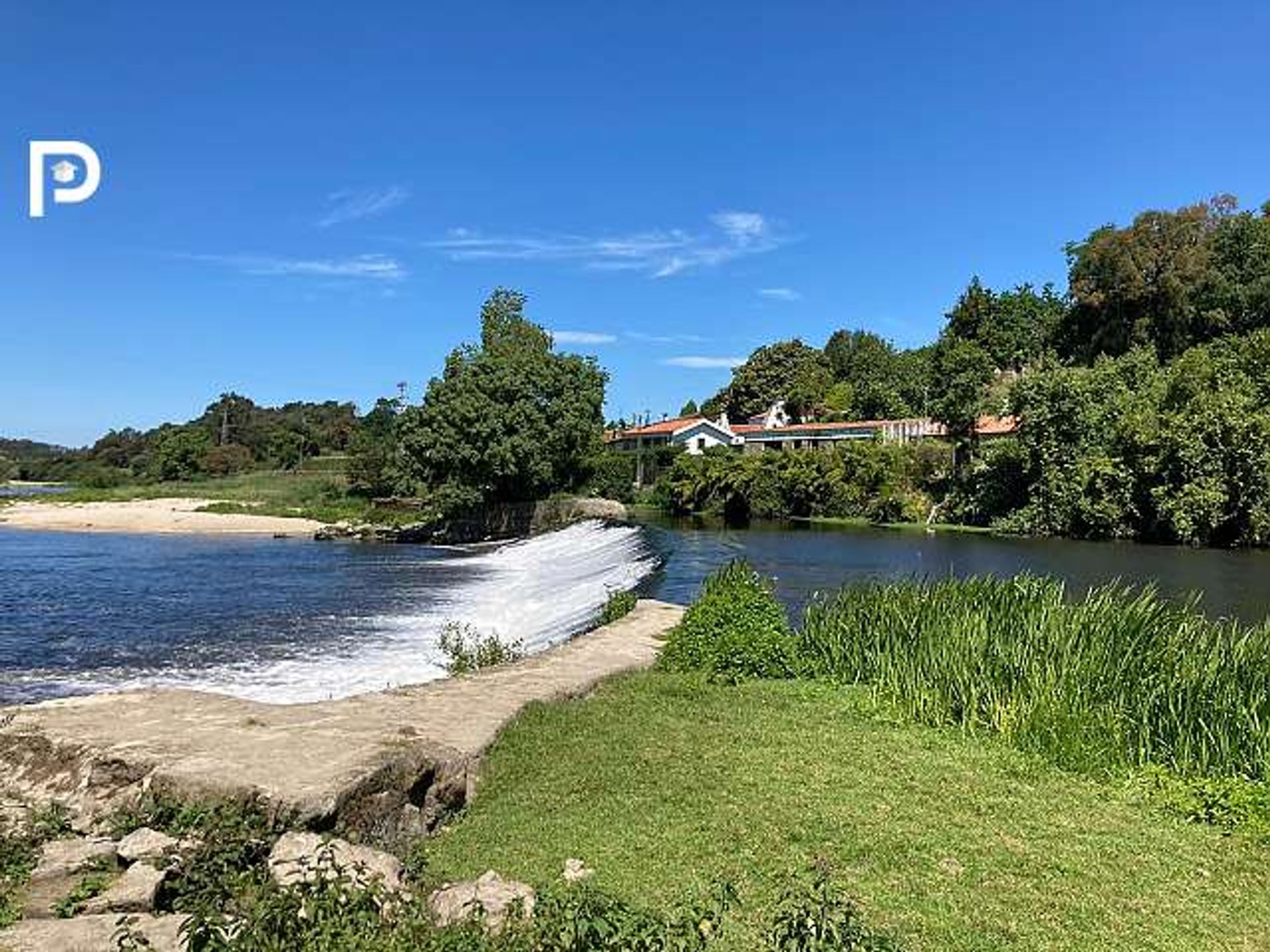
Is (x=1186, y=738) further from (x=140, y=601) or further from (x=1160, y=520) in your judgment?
(x=1160, y=520)

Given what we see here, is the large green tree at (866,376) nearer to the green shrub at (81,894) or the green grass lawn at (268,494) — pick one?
the green grass lawn at (268,494)

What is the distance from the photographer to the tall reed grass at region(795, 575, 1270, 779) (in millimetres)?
7555

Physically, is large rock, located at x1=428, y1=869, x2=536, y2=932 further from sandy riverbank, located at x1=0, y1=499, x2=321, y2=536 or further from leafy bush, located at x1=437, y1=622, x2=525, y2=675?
sandy riverbank, located at x1=0, y1=499, x2=321, y2=536

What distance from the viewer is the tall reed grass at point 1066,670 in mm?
7555

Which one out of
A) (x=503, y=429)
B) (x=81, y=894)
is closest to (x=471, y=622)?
(x=81, y=894)

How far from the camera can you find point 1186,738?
756cm

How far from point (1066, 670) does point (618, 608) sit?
7.60m

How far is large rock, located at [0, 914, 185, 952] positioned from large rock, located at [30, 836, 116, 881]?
72 centimetres

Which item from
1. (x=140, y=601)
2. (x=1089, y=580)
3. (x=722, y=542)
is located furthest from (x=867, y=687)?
(x=722, y=542)

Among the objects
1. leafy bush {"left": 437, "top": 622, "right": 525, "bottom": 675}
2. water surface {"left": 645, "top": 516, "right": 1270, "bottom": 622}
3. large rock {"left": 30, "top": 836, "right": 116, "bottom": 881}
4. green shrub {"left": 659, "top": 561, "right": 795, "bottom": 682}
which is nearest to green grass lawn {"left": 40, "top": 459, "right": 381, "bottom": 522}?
water surface {"left": 645, "top": 516, "right": 1270, "bottom": 622}

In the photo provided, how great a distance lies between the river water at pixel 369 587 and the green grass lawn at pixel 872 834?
215 inches

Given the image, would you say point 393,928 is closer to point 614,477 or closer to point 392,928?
point 392,928

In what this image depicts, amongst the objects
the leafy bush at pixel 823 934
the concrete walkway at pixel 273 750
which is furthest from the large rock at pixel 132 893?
the leafy bush at pixel 823 934

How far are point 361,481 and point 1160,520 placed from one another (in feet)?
133
